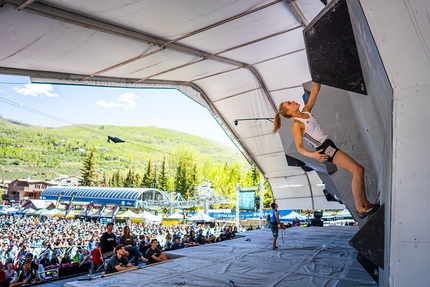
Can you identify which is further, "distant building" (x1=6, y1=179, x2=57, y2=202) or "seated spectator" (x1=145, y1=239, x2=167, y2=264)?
"distant building" (x1=6, y1=179, x2=57, y2=202)

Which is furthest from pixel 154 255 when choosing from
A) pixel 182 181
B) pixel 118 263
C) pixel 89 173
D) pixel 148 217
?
pixel 89 173

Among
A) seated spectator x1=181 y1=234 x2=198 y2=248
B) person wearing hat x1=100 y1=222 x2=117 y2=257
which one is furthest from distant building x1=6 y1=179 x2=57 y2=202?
person wearing hat x1=100 y1=222 x2=117 y2=257

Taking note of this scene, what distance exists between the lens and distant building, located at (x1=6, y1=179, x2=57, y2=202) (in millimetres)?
110688

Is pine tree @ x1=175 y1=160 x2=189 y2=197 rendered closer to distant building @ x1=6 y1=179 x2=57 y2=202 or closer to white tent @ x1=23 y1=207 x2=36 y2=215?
white tent @ x1=23 y1=207 x2=36 y2=215

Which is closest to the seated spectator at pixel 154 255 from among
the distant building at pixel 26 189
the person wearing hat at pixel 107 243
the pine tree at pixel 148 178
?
the person wearing hat at pixel 107 243

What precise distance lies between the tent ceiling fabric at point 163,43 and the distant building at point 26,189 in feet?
377

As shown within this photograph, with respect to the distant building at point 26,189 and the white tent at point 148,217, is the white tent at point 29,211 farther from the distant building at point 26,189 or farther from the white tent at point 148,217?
the distant building at point 26,189

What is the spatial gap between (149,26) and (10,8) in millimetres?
3077

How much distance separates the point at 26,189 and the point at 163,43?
12299cm

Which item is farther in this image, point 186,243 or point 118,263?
point 186,243

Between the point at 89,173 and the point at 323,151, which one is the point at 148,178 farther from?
the point at 323,151

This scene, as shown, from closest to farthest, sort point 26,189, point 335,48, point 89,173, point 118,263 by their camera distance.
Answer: point 335,48 → point 118,263 → point 89,173 → point 26,189

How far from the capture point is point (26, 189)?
365 ft

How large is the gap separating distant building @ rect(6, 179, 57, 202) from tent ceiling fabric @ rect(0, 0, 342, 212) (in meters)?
115
